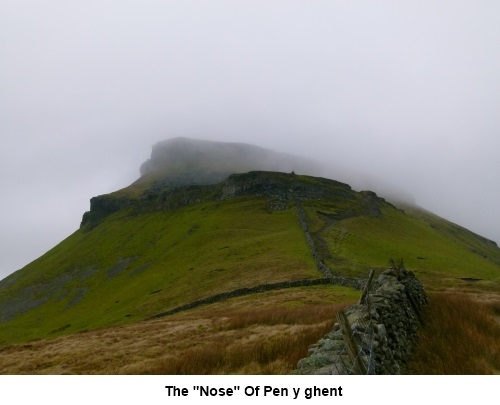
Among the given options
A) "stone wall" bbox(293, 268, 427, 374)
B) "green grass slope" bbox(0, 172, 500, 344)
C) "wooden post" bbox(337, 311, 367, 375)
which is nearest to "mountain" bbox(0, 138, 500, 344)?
"green grass slope" bbox(0, 172, 500, 344)

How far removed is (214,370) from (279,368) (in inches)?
97.5

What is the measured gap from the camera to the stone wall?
9430mm

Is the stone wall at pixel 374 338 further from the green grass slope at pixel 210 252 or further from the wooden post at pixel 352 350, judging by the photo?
the green grass slope at pixel 210 252

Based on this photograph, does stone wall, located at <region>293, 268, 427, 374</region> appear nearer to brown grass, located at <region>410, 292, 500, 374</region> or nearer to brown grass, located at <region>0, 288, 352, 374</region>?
brown grass, located at <region>410, 292, 500, 374</region>

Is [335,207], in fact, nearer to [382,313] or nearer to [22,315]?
[22,315]

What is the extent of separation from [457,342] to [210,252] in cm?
6981

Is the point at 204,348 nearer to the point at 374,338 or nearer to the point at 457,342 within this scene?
the point at 374,338

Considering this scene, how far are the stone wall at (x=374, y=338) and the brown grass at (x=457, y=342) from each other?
48 cm

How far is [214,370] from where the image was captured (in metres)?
13.2

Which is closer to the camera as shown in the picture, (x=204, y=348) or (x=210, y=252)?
(x=204, y=348)

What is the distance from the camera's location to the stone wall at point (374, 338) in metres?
9.43

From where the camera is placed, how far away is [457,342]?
1262 centimetres

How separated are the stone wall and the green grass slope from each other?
35.0 meters

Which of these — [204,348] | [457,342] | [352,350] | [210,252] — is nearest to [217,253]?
[210,252]
